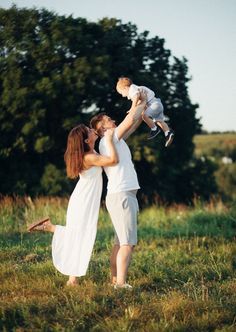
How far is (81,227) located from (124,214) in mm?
560

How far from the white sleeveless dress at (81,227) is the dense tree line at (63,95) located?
1513 centimetres

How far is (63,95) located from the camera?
22.1 metres

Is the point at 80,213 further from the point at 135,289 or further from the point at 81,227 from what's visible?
the point at 135,289

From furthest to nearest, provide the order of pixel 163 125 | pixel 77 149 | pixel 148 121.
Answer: pixel 163 125 < pixel 148 121 < pixel 77 149

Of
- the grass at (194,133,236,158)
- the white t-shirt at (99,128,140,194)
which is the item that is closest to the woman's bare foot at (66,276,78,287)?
the white t-shirt at (99,128,140,194)

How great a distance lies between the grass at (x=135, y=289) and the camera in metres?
4.25

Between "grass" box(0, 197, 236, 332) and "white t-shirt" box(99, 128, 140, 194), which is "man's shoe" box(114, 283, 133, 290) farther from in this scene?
"white t-shirt" box(99, 128, 140, 194)

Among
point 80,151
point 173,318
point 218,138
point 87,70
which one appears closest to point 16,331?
point 173,318

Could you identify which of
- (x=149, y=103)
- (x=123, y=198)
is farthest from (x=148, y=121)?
(x=123, y=198)

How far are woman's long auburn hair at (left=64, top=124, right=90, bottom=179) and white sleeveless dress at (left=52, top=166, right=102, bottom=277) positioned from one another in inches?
6.0

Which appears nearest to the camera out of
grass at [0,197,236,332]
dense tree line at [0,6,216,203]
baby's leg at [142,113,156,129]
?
grass at [0,197,236,332]

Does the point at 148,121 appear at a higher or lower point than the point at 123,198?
higher

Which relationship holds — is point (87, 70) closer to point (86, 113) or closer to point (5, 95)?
point (86, 113)

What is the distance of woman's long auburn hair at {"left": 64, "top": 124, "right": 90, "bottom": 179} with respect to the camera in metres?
5.27
